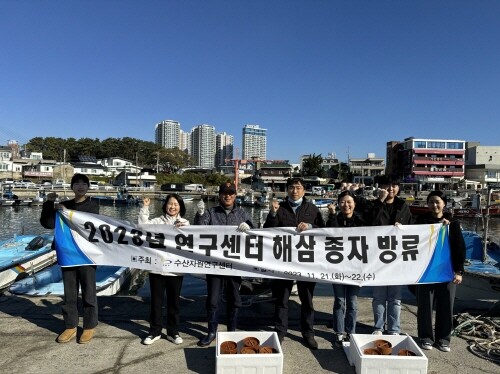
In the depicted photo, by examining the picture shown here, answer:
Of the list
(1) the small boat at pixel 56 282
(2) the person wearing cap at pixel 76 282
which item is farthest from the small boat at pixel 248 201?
(2) the person wearing cap at pixel 76 282

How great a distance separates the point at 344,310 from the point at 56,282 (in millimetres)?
7778

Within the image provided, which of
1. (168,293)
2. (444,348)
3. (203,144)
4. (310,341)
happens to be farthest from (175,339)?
(203,144)

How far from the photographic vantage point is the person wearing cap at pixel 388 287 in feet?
14.0

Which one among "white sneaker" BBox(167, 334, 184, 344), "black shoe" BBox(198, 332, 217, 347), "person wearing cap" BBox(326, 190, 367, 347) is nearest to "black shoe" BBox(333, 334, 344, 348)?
"person wearing cap" BBox(326, 190, 367, 347)

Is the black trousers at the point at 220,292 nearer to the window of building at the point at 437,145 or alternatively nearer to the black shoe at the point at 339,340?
the black shoe at the point at 339,340

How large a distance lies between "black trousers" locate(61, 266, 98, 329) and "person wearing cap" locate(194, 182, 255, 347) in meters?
1.41

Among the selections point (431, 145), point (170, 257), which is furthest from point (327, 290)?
point (431, 145)

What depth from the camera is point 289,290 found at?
4363mm

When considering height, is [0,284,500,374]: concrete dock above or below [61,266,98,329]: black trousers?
below

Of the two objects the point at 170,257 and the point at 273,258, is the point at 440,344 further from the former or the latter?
the point at 170,257

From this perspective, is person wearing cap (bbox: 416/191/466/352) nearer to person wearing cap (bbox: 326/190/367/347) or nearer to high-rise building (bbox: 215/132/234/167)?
person wearing cap (bbox: 326/190/367/347)

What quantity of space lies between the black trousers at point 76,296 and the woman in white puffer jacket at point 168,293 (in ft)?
2.44

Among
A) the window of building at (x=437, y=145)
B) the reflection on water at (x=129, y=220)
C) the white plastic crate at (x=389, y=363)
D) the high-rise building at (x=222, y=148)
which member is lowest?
the reflection on water at (x=129, y=220)

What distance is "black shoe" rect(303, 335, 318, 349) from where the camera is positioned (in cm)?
405
